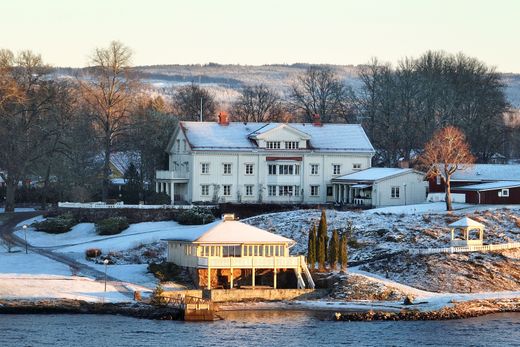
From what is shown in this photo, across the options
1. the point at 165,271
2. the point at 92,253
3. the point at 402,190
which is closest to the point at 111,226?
the point at 92,253

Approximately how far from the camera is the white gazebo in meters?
75.5

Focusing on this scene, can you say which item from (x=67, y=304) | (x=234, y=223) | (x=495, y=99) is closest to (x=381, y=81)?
(x=495, y=99)

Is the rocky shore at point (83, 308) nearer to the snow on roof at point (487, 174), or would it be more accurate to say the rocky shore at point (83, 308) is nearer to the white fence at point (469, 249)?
the white fence at point (469, 249)

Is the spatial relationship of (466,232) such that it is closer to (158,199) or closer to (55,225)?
(55,225)

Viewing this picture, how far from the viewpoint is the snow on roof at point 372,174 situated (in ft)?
313

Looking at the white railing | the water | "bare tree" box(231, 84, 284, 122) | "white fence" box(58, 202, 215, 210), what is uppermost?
"bare tree" box(231, 84, 284, 122)

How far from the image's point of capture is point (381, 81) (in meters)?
133

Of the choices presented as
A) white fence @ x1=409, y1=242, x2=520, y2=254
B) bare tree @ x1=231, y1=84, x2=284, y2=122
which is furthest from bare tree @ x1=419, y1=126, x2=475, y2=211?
bare tree @ x1=231, y1=84, x2=284, y2=122

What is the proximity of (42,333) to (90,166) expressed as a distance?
5086cm

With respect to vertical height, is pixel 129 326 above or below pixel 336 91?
below

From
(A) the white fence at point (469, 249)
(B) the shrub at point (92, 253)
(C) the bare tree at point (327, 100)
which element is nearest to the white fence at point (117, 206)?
(B) the shrub at point (92, 253)

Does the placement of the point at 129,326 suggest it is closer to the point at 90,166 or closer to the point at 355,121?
the point at 90,166

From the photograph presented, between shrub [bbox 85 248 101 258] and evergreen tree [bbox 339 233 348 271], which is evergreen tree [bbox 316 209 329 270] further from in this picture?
shrub [bbox 85 248 101 258]

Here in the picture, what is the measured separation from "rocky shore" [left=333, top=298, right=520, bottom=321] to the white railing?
6.07m
